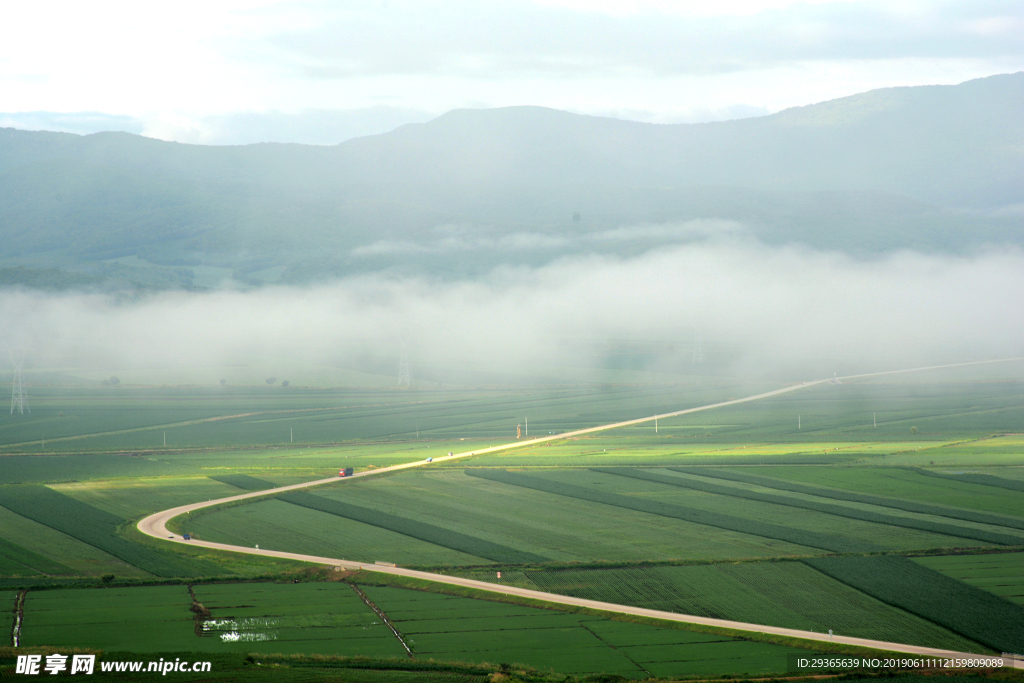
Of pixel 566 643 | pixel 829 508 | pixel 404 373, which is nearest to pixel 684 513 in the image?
pixel 829 508

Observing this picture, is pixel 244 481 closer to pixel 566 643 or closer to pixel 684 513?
pixel 684 513

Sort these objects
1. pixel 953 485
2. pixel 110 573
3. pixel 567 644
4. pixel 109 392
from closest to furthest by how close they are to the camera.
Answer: pixel 567 644
pixel 110 573
pixel 953 485
pixel 109 392

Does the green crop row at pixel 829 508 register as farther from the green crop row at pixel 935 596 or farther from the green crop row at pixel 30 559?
the green crop row at pixel 30 559

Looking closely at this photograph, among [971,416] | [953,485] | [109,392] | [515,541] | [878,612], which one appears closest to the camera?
[878,612]

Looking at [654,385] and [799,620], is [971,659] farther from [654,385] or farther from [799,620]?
[654,385]

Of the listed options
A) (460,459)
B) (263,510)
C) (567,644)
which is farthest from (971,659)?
(460,459)

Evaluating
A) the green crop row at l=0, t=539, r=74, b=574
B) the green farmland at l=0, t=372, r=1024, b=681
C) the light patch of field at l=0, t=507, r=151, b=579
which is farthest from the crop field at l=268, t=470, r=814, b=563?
the green crop row at l=0, t=539, r=74, b=574

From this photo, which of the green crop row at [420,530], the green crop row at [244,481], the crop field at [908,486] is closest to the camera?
the green crop row at [420,530]

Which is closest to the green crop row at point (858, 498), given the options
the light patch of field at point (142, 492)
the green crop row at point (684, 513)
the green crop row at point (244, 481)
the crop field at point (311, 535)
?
the green crop row at point (684, 513)

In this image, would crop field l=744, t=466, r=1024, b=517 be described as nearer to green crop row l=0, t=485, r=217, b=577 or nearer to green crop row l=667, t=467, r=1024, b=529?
green crop row l=667, t=467, r=1024, b=529
